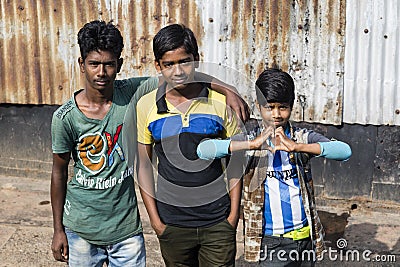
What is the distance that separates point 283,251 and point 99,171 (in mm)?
1070

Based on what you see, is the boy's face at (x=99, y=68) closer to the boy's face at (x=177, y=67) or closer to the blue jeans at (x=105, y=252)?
the boy's face at (x=177, y=67)

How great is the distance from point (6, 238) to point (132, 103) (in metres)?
2.48

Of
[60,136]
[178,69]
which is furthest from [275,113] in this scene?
[60,136]

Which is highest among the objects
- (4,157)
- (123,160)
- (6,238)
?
(123,160)

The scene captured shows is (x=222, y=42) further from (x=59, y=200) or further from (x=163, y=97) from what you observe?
(x=59, y=200)

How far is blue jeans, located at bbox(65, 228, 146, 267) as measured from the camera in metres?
3.50

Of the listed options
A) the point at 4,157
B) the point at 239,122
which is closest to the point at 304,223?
the point at 239,122

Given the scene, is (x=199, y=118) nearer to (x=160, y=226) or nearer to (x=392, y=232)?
(x=160, y=226)

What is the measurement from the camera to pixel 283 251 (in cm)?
345

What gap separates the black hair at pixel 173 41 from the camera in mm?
3357

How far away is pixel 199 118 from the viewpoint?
3.45m

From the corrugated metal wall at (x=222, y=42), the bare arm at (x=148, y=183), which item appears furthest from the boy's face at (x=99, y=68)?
the corrugated metal wall at (x=222, y=42)

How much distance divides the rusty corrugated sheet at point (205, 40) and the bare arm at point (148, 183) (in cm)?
180

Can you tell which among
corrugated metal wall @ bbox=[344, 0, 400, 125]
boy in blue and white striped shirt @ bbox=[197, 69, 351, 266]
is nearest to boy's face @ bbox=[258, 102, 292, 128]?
boy in blue and white striped shirt @ bbox=[197, 69, 351, 266]
